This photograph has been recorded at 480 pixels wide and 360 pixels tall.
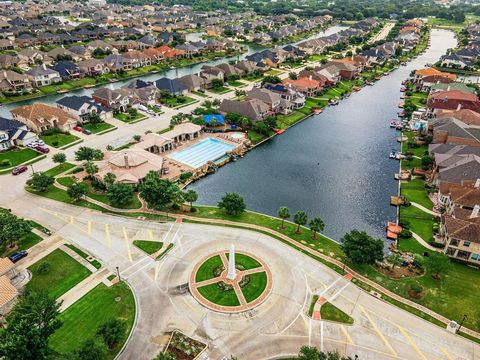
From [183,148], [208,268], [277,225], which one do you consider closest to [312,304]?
[208,268]

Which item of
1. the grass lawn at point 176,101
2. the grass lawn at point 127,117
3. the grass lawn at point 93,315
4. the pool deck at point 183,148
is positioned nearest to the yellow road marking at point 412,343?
the grass lawn at point 93,315

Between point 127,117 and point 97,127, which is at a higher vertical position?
point 97,127

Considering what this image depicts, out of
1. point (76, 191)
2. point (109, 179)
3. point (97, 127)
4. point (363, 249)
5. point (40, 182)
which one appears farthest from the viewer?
point (97, 127)

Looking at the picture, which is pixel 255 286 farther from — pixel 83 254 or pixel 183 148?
pixel 183 148

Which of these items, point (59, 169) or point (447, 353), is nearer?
point (447, 353)

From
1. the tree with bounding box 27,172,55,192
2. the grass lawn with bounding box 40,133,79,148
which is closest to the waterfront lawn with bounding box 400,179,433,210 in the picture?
the tree with bounding box 27,172,55,192

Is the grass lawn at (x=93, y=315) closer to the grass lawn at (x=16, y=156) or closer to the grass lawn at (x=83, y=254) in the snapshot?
the grass lawn at (x=83, y=254)

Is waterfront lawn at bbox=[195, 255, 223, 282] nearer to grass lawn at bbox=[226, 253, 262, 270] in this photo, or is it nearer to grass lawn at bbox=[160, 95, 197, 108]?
grass lawn at bbox=[226, 253, 262, 270]
